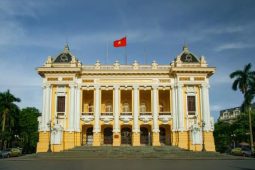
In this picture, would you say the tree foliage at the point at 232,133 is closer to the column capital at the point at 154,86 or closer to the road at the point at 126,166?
the column capital at the point at 154,86

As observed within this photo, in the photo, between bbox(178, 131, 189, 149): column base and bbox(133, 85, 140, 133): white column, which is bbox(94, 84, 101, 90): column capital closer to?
bbox(133, 85, 140, 133): white column

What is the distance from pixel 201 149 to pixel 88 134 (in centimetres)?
1750

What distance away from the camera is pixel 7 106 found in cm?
5962

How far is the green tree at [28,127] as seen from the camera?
69.6 m

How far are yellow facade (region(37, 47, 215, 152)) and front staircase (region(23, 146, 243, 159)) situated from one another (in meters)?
4.19

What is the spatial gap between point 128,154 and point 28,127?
1421 inches

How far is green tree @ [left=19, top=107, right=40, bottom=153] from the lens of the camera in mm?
69625

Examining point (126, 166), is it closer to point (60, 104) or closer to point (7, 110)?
point (60, 104)

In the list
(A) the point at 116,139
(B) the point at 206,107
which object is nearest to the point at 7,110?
(A) the point at 116,139

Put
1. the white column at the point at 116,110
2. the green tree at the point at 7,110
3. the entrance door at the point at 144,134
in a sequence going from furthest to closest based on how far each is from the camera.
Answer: the green tree at the point at 7,110 < the entrance door at the point at 144,134 < the white column at the point at 116,110

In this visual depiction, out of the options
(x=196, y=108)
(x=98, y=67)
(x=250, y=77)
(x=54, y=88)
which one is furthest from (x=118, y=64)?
(x=250, y=77)

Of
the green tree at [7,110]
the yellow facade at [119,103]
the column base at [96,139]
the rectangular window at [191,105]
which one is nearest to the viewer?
the yellow facade at [119,103]

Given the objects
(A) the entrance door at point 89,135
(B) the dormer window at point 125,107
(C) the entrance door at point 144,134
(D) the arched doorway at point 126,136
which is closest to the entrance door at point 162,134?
(C) the entrance door at point 144,134

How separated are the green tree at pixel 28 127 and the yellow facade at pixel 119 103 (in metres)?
22.9
